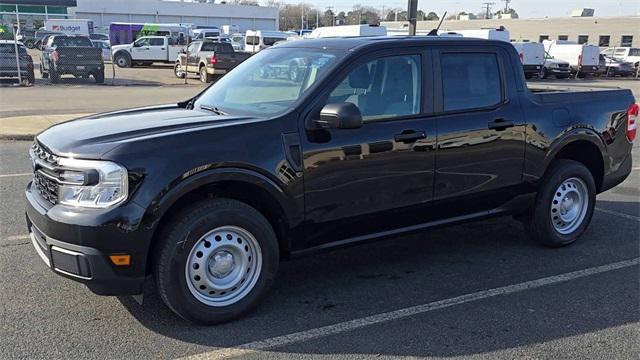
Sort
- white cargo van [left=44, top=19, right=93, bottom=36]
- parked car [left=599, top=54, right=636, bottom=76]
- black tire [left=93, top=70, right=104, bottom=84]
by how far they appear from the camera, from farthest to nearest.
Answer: white cargo van [left=44, top=19, right=93, bottom=36] < parked car [left=599, top=54, right=636, bottom=76] < black tire [left=93, top=70, right=104, bottom=84]

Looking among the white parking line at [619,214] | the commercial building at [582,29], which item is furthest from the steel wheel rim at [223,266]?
the commercial building at [582,29]

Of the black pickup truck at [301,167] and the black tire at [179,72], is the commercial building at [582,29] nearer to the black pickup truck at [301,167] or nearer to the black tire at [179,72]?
the black tire at [179,72]

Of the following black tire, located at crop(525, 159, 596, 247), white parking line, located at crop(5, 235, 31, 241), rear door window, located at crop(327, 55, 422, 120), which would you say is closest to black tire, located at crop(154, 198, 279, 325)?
rear door window, located at crop(327, 55, 422, 120)

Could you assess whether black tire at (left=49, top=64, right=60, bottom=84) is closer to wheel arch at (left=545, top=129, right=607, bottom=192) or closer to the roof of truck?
the roof of truck

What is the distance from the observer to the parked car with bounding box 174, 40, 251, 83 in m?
25.5

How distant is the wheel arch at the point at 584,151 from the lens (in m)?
5.29

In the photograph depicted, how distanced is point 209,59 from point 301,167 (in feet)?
75.2

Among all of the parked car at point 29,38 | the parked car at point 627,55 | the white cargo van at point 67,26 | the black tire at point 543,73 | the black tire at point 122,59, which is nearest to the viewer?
the black tire at point 543,73

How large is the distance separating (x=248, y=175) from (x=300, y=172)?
37 cm

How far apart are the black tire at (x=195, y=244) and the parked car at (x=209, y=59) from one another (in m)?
21.6

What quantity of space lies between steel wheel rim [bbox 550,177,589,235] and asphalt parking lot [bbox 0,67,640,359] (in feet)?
0.79

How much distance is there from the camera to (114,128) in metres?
3.93

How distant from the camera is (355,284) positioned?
455 cm

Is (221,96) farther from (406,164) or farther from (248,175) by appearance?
(406,164)
